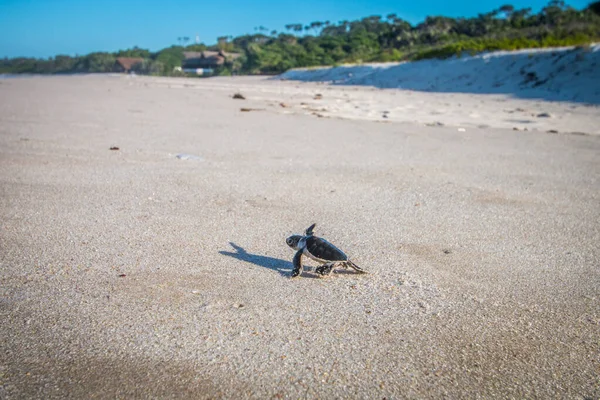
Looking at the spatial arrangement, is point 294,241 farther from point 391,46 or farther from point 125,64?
point 125,64

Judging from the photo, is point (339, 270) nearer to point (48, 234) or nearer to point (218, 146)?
point (48, 234)

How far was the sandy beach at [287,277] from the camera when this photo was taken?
133cm

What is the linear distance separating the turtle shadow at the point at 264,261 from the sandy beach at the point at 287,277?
14 millimetres

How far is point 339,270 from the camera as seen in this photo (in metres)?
2.03

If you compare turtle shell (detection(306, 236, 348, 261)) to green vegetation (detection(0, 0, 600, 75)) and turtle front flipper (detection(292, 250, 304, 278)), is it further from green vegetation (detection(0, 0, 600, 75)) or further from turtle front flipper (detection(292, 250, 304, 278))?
green vegetation (detection(0, 0, 600, 75))

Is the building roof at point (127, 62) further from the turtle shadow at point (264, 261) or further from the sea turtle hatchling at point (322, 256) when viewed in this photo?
the sea turtle hatchling at point (322, 256)

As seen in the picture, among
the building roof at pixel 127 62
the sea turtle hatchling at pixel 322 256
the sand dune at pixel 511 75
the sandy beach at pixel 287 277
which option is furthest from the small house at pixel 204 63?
the sea turtle hatchling at pixel 322 256

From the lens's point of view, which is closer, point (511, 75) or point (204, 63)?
point (511, 75)

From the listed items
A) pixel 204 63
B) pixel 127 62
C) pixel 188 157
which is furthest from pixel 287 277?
pixel 204 63

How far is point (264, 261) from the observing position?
6.88ft

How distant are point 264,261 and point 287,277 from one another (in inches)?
7.7

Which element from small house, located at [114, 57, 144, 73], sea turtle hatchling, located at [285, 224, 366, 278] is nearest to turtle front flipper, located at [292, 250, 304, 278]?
sea turtle hatchling, located at [285, 224, 366, 278]

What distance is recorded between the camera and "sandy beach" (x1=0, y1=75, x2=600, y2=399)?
1331 millimetres

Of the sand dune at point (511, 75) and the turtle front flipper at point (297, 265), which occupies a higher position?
the sand dune at point (511, 75)
